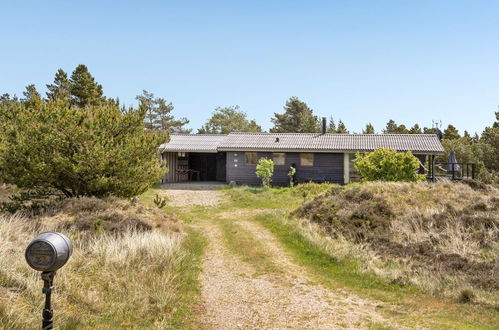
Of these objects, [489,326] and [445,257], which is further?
[445,257]

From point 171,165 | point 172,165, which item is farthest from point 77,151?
point 172,165

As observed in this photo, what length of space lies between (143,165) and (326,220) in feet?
20.6

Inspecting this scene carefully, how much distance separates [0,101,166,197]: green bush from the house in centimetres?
1238

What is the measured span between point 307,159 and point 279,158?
1983 millimetres

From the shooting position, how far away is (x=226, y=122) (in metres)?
58.4

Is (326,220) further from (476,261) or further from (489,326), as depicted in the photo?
(489,326)

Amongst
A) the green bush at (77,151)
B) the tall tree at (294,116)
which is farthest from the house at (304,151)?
the tall tree at (294,116)

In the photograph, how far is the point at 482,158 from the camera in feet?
121

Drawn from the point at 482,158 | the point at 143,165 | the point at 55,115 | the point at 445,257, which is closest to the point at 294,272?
the point at 445,257

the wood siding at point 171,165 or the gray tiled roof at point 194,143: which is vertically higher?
the gray tiled roof at point 194,143

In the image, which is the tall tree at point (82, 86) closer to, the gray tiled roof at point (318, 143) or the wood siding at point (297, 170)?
the gray tiled roof at point (318, 143)

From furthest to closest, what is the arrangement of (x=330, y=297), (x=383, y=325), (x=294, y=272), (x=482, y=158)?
(x=482, y=158) → (x=294, y=272) → (x=330, y=297) → (x=383, y=325)

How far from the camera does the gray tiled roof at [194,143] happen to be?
1016 inches

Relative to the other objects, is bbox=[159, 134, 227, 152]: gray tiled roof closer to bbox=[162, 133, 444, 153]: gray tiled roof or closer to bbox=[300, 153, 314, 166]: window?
bbox=[162, 133, 444, 153]: gray tiled roof
